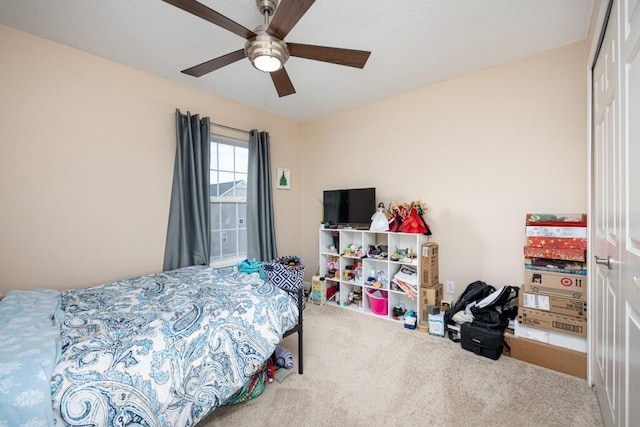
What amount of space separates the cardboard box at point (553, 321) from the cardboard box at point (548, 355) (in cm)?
13

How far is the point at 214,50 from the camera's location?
2.28 m

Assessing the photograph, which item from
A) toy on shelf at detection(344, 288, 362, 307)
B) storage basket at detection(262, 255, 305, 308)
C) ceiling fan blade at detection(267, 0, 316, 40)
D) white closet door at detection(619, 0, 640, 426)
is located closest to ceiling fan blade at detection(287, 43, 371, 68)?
ceiling fan blade at detection(267, 0, 316, 40)

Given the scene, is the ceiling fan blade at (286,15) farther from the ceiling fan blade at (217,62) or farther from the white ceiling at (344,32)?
the white ceiling at (344,32)

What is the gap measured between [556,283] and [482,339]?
0.69 meters

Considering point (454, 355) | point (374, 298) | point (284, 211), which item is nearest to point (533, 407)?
point (454, 355)

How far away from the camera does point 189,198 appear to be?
2854 millimetres

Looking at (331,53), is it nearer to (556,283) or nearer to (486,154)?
(486,154)

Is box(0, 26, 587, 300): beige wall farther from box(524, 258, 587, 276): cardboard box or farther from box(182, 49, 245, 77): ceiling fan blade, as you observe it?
box(182, 49, 245, 77): ceiling fan blade

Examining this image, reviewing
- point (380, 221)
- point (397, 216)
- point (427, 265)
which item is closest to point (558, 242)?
point (427, 265)

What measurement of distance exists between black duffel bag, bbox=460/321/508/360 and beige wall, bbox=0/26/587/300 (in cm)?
59

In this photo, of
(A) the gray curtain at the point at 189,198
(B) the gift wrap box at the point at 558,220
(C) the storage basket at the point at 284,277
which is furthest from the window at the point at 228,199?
(B) the gift wrap box at the point at 558,220

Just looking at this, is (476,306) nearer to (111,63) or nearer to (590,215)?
(590,215)

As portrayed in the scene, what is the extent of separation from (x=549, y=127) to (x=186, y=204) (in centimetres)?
349

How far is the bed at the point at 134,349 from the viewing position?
977 millimetres
